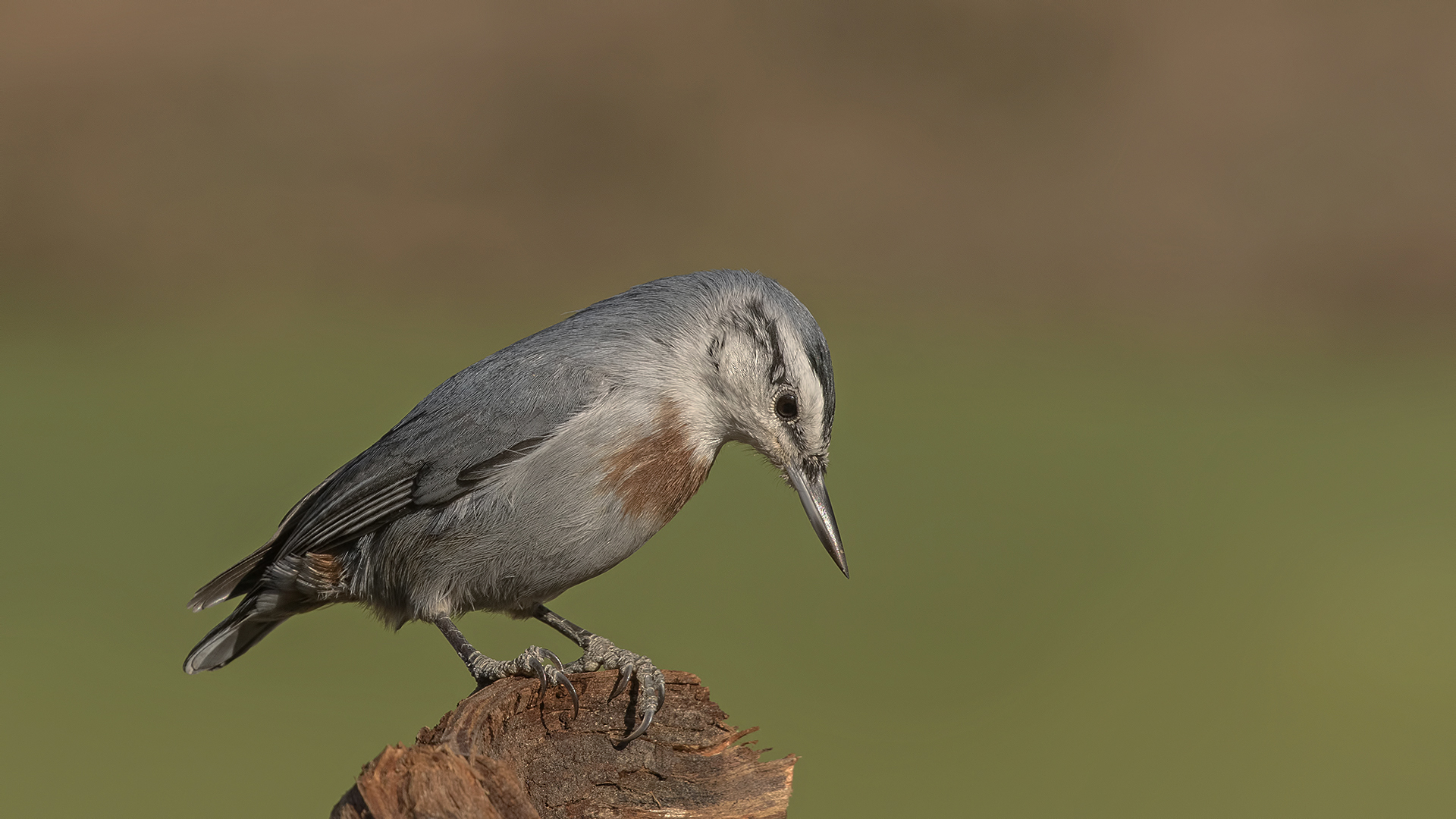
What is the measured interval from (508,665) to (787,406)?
88cm

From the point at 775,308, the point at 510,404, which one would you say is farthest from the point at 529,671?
the point at 775,308

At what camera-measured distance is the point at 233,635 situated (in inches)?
124

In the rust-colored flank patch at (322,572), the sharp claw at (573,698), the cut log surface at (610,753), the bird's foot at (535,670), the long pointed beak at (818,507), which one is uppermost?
the rust-colored flank patch at (322,572)

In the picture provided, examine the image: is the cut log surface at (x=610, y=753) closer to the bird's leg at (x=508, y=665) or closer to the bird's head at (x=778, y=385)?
the bird's leg at (x=508, y=665)

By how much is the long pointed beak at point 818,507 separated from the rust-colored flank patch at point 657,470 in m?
0.26

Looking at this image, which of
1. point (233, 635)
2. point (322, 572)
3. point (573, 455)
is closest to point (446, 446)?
point (573, 455)

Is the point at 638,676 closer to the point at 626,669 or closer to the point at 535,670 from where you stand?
the point at 626,669

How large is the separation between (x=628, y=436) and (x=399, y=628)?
892mm

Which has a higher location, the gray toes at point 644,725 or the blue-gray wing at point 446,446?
the blue-gray wing at point 446,446

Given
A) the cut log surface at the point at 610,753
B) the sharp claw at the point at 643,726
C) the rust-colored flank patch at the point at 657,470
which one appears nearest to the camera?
the cut log surface at the point at 610,753

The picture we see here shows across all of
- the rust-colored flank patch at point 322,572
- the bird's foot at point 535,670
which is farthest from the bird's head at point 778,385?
→ the rust-colored flank patch at point 322,572

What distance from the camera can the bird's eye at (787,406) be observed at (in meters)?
2.75

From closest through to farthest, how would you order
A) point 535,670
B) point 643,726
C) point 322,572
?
point 643,726 → point 535,670 → point 322,572

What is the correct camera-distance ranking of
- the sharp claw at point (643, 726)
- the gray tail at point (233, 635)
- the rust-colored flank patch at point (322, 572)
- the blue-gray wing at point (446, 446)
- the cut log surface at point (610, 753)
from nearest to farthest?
the cut log surface at point (610, 753), the sharp claw at point (643, 726), the blue-gray wing at point (446, 446), the rust-colored flank patch at point (322, 572), the gray tail at point (233, 635)
